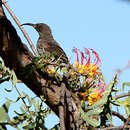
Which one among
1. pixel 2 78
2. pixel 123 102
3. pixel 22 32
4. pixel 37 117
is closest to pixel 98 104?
pixel 123 102

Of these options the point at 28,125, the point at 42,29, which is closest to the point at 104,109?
the point at 28,125

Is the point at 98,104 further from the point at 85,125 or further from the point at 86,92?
the point at 86,92

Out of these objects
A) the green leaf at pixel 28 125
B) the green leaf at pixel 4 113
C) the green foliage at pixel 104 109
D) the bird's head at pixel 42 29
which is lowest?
the bird's head at pixel 42 29

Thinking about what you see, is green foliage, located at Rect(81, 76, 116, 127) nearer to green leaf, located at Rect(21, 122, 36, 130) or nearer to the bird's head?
green leaf, located at Rect(21, 122, 36, 130)

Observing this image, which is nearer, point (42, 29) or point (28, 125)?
point (28, 125)

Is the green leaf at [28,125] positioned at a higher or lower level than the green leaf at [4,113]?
lower

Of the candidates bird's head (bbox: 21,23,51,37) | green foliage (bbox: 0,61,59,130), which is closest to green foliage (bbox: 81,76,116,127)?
green foliage (bbox: 0,61,59,130)

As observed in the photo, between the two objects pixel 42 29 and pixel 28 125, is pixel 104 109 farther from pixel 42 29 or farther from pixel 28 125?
pixel 42 29

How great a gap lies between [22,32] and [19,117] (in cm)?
84

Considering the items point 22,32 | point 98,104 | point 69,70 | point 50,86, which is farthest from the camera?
point 22,32

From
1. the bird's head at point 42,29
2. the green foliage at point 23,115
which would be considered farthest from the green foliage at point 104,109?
the bird's head at point 42,29

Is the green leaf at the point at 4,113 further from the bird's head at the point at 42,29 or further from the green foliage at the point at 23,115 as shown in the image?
the bird's head at the point at 42,29

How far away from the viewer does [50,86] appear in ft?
4.29

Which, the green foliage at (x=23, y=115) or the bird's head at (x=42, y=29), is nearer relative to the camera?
the green foliage at (x=23, y=115)
